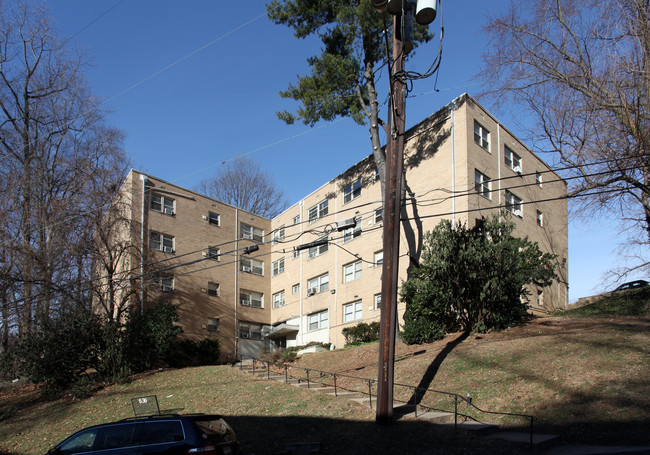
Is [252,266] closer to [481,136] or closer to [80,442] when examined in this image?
[481,136]

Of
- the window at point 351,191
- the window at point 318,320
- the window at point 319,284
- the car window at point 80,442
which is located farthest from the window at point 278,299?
the car window at point 80,442

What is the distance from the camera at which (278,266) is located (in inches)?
1443

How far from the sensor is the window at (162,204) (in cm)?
3080

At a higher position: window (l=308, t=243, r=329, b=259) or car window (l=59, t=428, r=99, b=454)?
window (l=308, t=243, r=329, b=259)

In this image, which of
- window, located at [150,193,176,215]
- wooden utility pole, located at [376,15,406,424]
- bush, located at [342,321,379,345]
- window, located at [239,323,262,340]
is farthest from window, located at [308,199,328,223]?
wooden utility pole, located at [376,15,406,424]

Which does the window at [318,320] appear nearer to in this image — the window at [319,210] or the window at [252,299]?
the window at [252,299]

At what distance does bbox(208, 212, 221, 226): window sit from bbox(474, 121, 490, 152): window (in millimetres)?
17953

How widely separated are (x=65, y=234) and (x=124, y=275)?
10.9 feet

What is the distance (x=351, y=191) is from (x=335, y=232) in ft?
9.25

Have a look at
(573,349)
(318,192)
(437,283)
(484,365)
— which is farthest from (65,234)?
(573,349)

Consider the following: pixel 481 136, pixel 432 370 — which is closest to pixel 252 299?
pixel 481 136

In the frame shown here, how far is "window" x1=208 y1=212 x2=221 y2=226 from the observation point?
3416 cm

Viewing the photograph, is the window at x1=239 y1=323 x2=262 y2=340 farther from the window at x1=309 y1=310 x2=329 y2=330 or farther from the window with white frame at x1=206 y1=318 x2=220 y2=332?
the window at x1=309 y1=310 x2=329 y2=330

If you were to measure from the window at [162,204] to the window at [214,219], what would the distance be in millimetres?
2952
